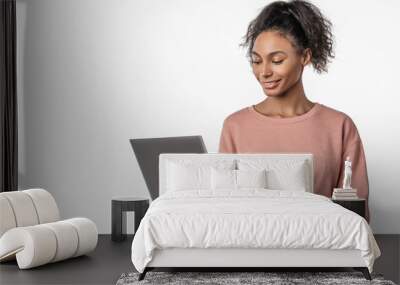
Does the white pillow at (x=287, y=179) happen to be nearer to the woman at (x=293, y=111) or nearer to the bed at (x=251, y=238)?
the woman at (x=293, y=111)

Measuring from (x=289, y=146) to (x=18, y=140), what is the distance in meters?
2.93

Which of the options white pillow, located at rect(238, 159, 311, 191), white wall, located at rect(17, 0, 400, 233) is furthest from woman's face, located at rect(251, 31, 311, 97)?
white pillow, located at rect(238, 159, 311, 191)

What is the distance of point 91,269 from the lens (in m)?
5.47

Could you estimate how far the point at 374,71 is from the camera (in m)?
7.59

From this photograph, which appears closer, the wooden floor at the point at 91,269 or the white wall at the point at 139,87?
the wooden floor at the point at 91,269

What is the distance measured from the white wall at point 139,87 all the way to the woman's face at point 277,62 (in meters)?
0.26

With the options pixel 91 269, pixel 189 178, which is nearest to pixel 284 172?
pixel 189 178

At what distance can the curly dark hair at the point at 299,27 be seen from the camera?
7.17m

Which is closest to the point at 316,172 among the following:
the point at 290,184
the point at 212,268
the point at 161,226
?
the point at 290,184

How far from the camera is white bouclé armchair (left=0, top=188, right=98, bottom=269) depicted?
533 cm

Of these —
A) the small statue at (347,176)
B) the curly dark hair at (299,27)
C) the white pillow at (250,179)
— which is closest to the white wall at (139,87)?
the curly dark hair at (299,27)

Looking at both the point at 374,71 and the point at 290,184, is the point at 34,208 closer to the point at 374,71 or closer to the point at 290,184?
the point at 290,184

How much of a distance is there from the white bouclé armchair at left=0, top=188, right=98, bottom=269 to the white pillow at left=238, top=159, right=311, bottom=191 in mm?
1495

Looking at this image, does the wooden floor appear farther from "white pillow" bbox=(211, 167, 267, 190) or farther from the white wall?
the white wall
